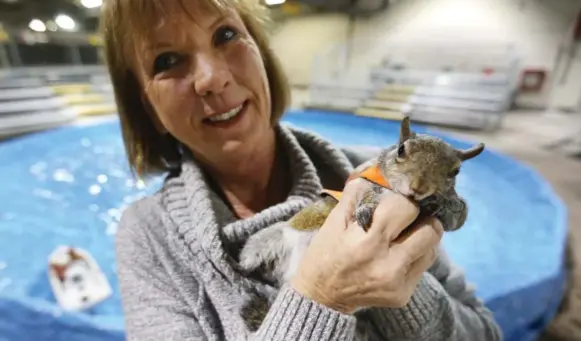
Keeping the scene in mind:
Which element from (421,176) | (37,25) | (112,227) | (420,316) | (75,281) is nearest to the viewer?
(421,176)

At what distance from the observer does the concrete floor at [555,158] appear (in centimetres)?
171

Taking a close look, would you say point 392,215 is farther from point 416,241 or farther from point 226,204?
point 226,204

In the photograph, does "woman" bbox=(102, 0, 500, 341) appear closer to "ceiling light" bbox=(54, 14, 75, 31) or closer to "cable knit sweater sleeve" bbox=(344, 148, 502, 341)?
"cable knit sweater sleeve" bbox=(344, 148, 502, 341)

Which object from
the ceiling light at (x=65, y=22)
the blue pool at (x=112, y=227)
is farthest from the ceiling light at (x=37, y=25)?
the blue pool at (x=112, y=227)

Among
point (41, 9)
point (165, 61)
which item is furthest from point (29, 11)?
point (165, 61)

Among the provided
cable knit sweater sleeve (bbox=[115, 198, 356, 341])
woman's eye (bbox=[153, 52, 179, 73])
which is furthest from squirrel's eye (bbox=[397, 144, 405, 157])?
woman's eye (bbox=[153, 52, 179, 73])

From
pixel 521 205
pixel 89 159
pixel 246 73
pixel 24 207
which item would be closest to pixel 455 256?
pixel 521 205

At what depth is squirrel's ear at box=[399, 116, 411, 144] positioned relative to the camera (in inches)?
18.6

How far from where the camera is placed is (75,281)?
2.01 m

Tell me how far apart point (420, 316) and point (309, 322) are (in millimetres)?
193

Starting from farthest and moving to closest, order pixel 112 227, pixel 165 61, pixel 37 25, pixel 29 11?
pixel 37 25
pixel 29 11
pixel 112 227
pixel 165 61

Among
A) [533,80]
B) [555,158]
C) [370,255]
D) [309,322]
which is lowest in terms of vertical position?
[555,158]

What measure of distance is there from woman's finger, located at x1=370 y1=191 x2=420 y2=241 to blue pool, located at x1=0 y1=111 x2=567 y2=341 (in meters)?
0.13

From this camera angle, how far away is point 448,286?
75 centimetres
